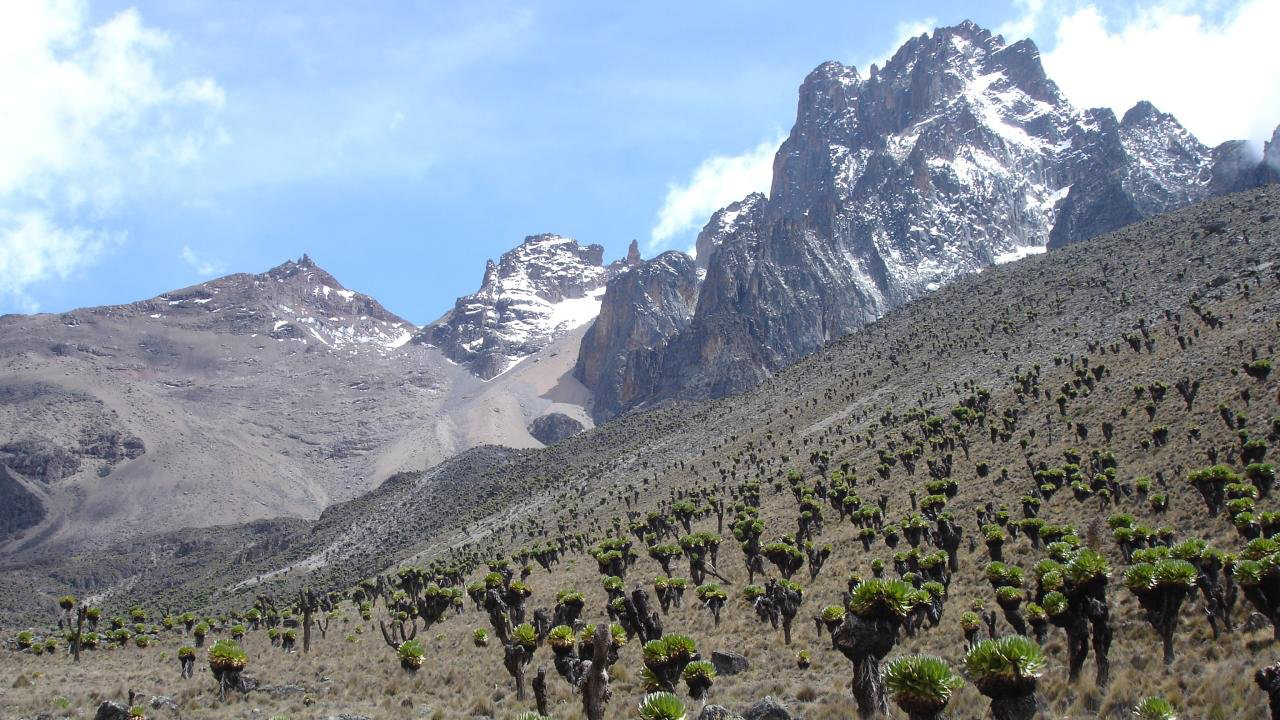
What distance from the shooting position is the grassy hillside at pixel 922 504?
2400 cm

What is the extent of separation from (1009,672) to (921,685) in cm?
171

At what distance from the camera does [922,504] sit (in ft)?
135

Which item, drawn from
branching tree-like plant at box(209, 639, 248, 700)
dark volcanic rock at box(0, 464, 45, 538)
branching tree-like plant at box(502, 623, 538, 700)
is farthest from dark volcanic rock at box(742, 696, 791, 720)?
dark volcanic rock at box(0, 464, 45, 538)

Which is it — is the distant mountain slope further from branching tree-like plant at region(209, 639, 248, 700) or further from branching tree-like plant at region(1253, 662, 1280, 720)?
branching tree-like plant at region(209, 639, 248, 700)

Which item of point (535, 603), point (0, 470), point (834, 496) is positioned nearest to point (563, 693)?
point (535, 603)

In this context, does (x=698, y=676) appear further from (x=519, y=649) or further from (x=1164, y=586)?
(x=1164, y=586)

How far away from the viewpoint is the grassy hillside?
24.0 m

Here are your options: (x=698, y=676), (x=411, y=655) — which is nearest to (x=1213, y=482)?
(x=698, y=676)

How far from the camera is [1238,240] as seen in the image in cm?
9000

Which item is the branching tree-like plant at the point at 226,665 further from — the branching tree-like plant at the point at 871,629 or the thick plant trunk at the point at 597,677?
the branching tree-like plant at the point at 871,629

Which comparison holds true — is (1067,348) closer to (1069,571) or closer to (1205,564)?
(1205,564)

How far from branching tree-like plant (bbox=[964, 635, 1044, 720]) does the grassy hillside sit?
148 inches

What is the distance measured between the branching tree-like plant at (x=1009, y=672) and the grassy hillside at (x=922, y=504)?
12.3ft

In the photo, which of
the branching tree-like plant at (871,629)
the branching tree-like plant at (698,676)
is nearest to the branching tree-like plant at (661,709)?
the branching tree-like plant at (871,629)
